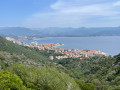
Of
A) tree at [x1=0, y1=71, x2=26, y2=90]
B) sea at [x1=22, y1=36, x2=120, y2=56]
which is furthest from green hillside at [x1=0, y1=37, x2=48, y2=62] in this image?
sea at [x1=22, y1=36, x2=120, y2=56]

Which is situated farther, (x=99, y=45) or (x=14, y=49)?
(x=99, y=45)

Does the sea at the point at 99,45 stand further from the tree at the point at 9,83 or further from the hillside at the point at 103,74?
the tree at the point at 9,83

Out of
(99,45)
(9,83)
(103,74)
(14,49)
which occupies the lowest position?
(103,74)

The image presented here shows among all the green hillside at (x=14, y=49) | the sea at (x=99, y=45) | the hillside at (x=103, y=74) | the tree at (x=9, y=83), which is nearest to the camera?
the tree at (x=9, y=83)

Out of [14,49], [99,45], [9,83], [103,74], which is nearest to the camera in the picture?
[9,83]

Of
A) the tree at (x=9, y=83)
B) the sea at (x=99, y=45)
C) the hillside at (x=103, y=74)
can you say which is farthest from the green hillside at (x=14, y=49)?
the sea at (x=99, y=45)

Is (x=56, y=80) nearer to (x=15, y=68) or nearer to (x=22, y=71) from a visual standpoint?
(x=22, y=71)

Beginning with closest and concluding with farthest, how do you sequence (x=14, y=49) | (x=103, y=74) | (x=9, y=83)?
(x=9, y=83) → (x=103, y=74) → (x=14, y=49)

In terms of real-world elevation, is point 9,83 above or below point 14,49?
above

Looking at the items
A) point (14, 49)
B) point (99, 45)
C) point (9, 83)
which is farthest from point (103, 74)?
point (99, 45)

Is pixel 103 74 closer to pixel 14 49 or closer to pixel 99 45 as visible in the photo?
pixel 14 49

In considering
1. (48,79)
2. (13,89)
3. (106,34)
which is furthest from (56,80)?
(106,34)
